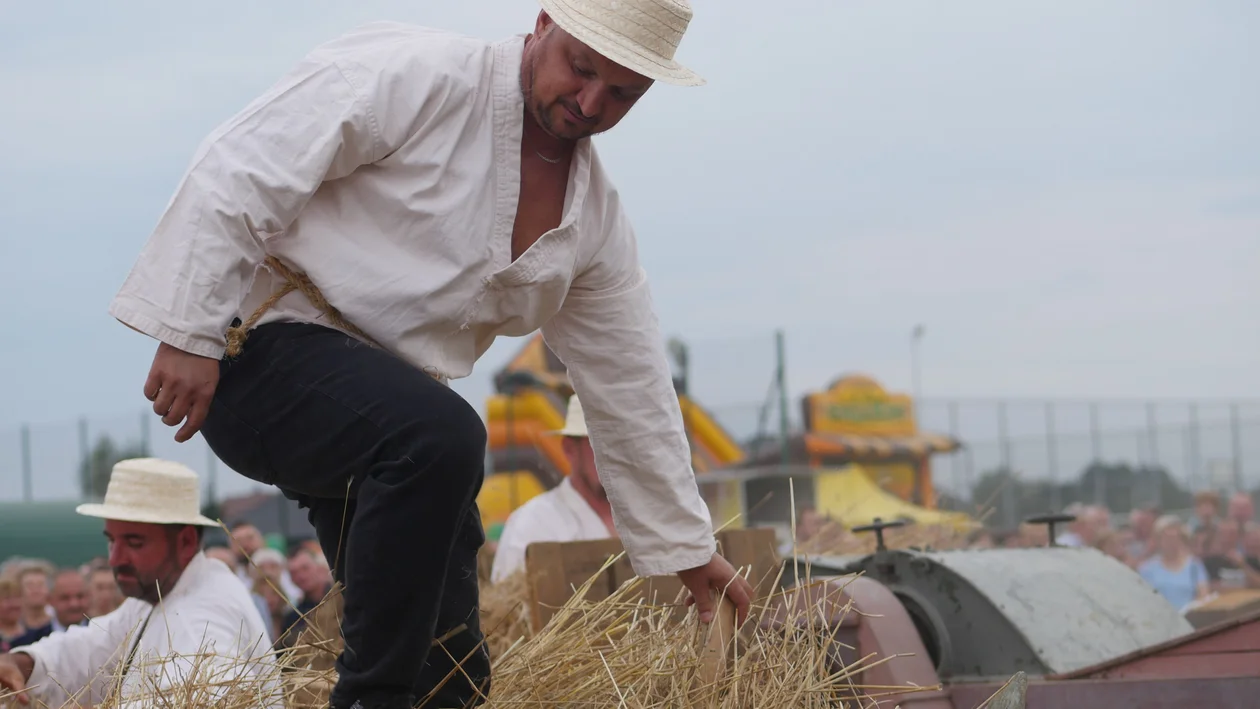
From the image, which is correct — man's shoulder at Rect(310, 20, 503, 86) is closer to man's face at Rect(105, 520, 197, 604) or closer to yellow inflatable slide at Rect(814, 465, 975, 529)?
man's face at Rect(105, 520, 197, 604)

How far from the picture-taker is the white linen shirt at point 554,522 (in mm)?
6219

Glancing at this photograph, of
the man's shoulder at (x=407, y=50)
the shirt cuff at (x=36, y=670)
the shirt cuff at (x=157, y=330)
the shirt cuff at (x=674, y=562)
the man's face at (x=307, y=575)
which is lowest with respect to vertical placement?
the man's face at (x=307, y=575)

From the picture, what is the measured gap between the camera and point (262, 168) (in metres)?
2.47

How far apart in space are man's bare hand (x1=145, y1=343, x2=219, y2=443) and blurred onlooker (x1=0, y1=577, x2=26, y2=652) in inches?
197

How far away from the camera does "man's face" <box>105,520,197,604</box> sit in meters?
4.80

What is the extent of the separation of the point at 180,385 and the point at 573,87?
0.91 meters

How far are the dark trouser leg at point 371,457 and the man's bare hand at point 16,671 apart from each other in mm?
1672

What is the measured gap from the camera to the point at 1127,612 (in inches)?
167

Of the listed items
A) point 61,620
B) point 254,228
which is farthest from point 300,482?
point 61,620

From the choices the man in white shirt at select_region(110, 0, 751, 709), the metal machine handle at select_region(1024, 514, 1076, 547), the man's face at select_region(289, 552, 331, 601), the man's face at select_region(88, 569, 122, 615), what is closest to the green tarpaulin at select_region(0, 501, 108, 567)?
the man's face at select_region(289, 552, 331, 601)

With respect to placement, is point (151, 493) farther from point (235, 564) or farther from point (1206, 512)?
point (1206, 512)

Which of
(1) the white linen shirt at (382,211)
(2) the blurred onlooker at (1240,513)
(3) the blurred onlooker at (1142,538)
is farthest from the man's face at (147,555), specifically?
(2) the blurred onlooker at (1240,513)

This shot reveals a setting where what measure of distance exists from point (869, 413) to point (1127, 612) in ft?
65.3

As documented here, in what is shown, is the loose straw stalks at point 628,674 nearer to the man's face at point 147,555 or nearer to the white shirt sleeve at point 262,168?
the white shirt sleeve at point 262,168
